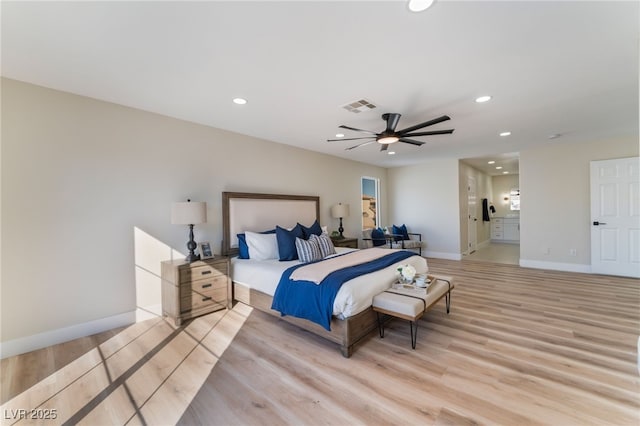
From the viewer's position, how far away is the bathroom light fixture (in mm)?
1604

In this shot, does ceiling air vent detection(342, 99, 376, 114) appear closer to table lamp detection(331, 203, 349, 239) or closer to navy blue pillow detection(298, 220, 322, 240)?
navy blue pillow detection(298, 220, 322, 240)

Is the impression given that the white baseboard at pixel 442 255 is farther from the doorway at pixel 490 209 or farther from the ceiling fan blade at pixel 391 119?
the ceiling fan blade at pixel 391 119

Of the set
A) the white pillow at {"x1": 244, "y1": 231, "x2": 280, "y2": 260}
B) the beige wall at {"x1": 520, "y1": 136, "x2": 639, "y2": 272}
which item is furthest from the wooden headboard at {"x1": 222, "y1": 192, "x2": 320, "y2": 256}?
the beige wall at {"x1": 520, "y1": 136, "x2": 639, "y2": 272}

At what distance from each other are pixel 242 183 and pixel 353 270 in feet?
8.12

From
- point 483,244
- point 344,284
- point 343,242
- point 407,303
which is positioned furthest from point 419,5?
point 483,244

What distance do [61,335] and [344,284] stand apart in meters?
2.99

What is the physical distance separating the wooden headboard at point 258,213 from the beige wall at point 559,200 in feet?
16.0

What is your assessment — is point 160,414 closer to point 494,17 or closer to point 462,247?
point 494,17

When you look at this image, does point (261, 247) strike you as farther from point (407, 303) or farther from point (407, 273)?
point (407, 303)

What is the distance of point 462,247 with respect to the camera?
22.8ft

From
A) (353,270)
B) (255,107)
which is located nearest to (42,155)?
(255,107)

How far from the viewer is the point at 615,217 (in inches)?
194

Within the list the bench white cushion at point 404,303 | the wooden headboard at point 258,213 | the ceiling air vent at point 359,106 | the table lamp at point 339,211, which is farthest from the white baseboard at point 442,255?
the ceiling air vent at point 359,106

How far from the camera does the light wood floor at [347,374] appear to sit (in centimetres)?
176
